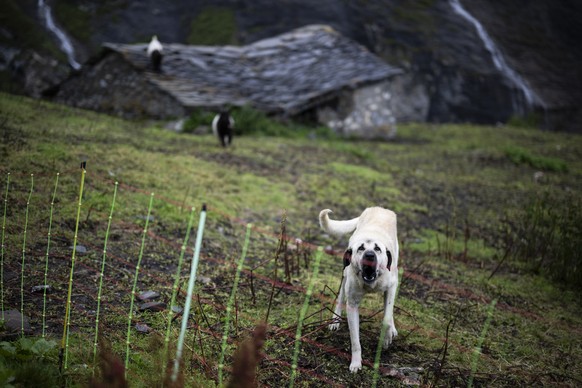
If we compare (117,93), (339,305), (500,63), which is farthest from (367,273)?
(500,63)

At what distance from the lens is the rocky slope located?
20.5 meters

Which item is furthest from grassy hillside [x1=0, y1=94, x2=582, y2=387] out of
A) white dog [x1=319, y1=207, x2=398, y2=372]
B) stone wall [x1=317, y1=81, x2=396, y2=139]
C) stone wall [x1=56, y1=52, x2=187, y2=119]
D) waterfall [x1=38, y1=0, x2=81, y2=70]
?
waterfall [x1=38, y1=0, x2=81, y2=70]

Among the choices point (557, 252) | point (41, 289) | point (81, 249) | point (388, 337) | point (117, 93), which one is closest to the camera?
point (388, 337)

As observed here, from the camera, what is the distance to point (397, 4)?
22.5m

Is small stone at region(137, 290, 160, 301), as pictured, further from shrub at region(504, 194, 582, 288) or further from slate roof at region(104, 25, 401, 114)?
slate roof at region(104, 25, 401, 114)

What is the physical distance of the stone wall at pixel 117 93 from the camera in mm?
13570

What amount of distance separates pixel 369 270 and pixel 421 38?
2009cm

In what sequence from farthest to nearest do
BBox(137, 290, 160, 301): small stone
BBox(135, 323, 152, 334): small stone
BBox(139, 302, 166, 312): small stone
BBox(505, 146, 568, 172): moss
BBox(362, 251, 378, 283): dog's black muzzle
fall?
BBox(505, 146, 568, 172): moss, BBox(137, 290, 160, 301): small stone, BBox(139, 302, 166, 312): small stone, BBox(135, 323, 152, 334): small stone, BBox(362, 251, 378, 283): dog's black muzzle

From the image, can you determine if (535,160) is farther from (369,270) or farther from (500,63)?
(369,270)

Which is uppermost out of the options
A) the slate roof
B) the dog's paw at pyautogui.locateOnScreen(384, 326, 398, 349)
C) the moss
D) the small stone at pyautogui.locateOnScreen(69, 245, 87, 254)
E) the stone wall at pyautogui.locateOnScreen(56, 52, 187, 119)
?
the slate roof

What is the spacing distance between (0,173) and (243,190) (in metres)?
3.42

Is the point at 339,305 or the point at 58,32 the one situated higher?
the point at 58,32

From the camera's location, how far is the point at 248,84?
51.4 feet

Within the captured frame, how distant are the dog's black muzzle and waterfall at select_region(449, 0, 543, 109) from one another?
20.2 m
